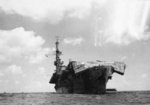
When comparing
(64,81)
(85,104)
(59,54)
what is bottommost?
(85,104)

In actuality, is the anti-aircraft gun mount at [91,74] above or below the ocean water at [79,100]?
above

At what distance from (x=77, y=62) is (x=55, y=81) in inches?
659

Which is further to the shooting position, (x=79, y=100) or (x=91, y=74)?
(x=91, y=74)

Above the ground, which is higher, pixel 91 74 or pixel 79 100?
pixel 91 74

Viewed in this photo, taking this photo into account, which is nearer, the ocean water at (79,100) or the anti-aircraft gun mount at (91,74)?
the ocean water at (79,100)

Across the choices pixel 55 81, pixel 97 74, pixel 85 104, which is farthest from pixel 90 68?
pixel 55 81

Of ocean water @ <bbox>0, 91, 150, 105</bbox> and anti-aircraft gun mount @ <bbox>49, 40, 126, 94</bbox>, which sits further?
anti-aircraft gun mount @ <bbox>49, 40, 126, 94</bbox>

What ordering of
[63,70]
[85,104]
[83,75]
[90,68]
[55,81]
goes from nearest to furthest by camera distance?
1. [85,104]
2. [90,68]
3. [83,75]
4. [63,70]
5. [55,81]

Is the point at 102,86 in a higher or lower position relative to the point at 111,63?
lower

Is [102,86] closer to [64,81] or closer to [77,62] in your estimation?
[77,62]

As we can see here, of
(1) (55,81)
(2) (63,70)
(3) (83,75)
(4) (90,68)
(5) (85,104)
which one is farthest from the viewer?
(1) (55,81)

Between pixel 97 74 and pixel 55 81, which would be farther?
pixel 55 81

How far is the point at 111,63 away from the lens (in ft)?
134

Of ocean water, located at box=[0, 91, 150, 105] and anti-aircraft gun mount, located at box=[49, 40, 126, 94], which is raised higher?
anti-aircraft gun mount, located at box=[49, 40, 126, 94]
